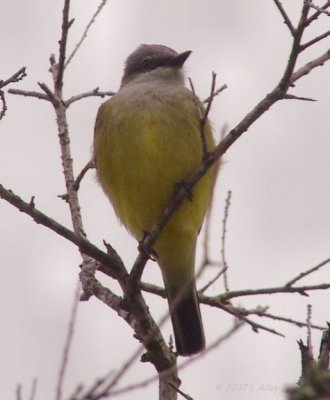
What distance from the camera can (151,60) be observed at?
8.39 meters

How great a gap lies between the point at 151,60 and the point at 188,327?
9.09 feet

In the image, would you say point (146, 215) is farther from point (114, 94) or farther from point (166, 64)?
point (166, 64)

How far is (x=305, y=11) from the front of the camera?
4.62m

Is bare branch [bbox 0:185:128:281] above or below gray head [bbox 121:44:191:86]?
below

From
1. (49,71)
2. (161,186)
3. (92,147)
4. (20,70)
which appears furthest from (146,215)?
(20,70)

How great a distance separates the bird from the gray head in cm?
53

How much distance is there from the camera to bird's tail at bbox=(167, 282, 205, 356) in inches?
287

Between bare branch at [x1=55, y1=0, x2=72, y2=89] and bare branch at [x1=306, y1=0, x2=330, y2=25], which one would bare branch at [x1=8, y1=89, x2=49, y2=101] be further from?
bare branch at [x1=306, y1=0, x2=330, y2=25]

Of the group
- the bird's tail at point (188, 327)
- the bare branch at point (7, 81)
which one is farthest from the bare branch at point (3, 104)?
the bird's tail at point (188, 327)

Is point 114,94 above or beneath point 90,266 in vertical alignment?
above

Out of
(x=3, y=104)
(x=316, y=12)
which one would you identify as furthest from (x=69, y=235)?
(x=316, y=12)

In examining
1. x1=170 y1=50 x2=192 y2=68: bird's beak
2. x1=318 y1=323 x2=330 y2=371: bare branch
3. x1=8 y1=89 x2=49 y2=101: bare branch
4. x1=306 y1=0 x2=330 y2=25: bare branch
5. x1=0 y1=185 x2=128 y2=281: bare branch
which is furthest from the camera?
x1=170 y1=50 x2=192 y2=68: bird's beak

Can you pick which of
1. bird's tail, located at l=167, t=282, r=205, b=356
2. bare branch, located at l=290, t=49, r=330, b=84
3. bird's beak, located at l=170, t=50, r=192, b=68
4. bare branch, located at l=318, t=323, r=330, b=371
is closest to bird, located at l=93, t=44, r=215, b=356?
bird's tail, located at l=167, t=282, r=205, b=356

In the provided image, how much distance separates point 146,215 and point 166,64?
1858mm
